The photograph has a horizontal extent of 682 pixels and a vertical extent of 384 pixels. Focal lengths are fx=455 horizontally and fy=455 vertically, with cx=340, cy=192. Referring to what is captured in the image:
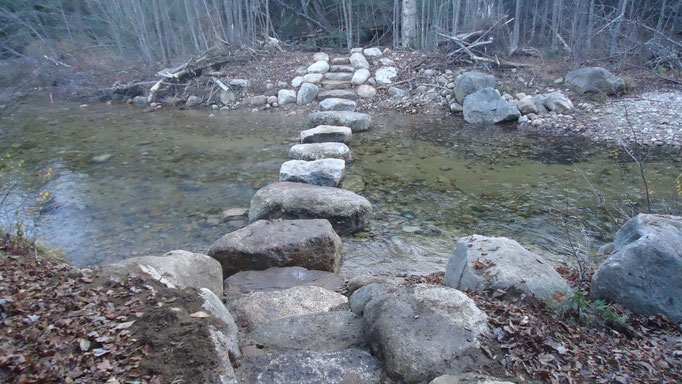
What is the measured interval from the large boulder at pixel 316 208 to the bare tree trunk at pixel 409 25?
10.7 metres

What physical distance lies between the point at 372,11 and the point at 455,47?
17.2 ft

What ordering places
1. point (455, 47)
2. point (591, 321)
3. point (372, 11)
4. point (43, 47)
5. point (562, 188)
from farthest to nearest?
point (372, 11)
point (43, 47)
point (455, 47)
point (562, 188)
point (591, 321)

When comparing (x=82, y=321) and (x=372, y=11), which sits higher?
(x=372, y=11)

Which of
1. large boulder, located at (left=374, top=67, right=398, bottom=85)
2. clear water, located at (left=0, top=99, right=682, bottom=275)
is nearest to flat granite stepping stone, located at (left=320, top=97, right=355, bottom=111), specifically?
clear water, located at (left=0, top=99, right=682, bottom=275)

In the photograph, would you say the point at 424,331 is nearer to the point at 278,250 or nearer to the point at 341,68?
the point at 278,250

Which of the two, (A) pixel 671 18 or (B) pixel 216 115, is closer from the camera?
(B) pixel 216 115

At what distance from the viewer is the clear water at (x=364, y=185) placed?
4.96 m

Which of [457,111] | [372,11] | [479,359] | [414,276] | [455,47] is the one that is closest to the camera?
[479,359]

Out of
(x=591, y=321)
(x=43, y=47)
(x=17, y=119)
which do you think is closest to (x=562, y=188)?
(x=591, y=321)

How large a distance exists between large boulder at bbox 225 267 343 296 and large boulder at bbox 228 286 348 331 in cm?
34

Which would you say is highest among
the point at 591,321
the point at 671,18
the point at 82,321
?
the point at 671,18

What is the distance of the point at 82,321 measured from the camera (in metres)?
2.28

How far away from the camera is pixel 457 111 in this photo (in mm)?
10578

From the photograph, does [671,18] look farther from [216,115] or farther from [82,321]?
[82,321]
